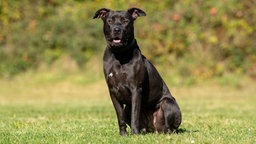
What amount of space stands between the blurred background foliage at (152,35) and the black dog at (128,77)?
13.7 meters

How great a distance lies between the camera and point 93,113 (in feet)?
45.6

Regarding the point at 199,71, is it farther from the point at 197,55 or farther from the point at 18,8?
the point at 18,8

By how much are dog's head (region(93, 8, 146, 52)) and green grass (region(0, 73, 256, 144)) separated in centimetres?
125

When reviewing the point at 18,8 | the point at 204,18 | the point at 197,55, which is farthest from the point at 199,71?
the point at 18,8

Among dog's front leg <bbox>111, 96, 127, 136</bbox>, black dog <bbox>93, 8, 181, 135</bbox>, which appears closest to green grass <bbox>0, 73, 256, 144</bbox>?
dog's front leg <bbox>111, 96, 127, 136</bbox>

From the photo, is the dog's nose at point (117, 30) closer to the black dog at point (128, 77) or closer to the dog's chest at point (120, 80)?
the black dog at point (128, 77)

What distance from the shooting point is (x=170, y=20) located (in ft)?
75.2

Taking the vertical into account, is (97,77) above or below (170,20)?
below

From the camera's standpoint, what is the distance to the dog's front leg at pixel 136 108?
8.32 m

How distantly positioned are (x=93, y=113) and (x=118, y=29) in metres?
5.93

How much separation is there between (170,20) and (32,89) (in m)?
5.69

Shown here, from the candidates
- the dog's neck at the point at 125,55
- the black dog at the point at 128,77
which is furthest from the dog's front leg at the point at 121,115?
the dog's neck at the point at 125,55

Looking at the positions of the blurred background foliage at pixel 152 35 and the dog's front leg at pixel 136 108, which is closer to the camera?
the dog's front leg at pixel 136 108

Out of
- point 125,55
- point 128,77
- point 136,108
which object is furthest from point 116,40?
point 136,108
